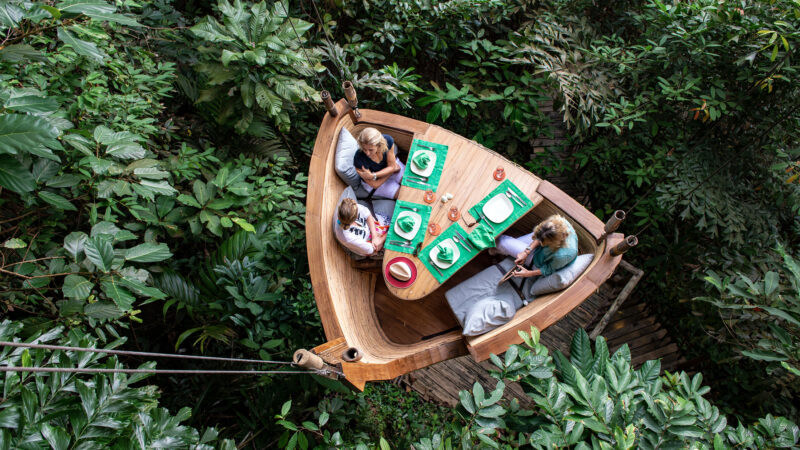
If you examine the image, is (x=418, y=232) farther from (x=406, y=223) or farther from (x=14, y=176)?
(x=14, y=176)

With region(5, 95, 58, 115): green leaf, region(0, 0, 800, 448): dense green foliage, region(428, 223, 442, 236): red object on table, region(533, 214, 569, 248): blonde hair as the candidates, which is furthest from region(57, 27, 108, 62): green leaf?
region(533, 214, 569, 248): blonde hair

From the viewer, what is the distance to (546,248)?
2607 mm

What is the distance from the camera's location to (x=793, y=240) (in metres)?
3.42

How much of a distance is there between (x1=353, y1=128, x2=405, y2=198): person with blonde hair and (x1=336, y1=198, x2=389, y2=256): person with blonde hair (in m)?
0.30

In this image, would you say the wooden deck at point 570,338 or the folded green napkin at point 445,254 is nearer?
the folded green napkin at point 445,254

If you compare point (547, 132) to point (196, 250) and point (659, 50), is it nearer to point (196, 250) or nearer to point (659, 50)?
point (659, 50)

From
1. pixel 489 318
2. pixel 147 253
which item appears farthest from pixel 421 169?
pixel 147 253

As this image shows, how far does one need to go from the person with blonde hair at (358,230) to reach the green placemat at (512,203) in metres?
0.68

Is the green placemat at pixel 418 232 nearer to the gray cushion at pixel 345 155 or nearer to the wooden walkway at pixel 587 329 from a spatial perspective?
the gray cushion at pixel 345 155

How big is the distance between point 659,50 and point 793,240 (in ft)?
6.48

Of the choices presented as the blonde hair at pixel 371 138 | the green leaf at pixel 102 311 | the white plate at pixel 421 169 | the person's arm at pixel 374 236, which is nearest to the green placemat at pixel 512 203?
the white plate at pixel 421 169

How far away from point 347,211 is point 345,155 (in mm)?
621

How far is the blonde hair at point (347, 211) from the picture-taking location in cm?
256

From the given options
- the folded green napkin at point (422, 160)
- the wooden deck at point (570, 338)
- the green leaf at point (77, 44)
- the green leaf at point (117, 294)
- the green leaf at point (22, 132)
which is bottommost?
the wooden deck at point (570, 338)
